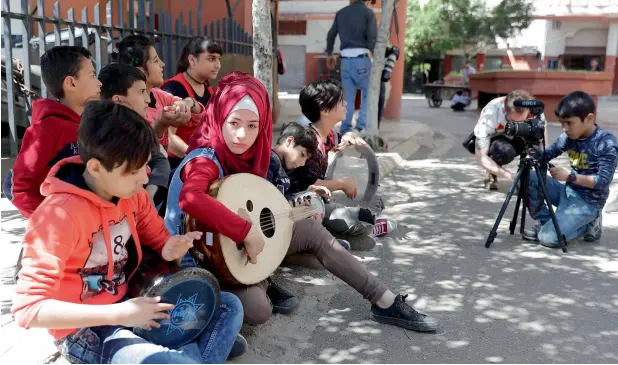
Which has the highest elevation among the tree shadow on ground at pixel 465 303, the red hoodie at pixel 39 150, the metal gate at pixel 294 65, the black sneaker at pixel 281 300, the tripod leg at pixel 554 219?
the metal gate at pixel 294 65

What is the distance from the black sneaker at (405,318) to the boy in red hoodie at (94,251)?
1110mm

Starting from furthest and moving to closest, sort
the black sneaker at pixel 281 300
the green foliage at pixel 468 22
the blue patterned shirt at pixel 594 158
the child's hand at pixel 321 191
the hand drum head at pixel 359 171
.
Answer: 1. the green foliage at pixel 468 22
2. the hand drum head at pixel 359 171
3. the blue patterned shirt at pixel 594 158
4. the child's hand at pixel 321 191
5. the black sneaker at pixel 281 300

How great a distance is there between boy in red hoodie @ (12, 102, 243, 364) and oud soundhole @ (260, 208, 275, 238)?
0.71m

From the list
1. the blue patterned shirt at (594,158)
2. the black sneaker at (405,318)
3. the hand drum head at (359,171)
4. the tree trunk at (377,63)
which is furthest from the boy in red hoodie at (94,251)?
the tree trunk at (377,63)

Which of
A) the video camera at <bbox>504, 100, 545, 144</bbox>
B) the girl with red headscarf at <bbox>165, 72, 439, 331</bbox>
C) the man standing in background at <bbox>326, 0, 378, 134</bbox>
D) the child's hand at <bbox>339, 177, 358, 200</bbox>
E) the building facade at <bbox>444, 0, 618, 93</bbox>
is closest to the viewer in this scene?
the girl with red headscarf at <bbox>165, 72, 439, 331</bbox>

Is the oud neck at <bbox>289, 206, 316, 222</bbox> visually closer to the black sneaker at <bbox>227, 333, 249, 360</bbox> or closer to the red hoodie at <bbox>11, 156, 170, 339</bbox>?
the black sneaker at <bbox>227, 333, 249, 360</bbox>

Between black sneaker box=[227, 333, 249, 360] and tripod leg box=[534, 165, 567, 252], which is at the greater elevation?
tripod leg box=[534, 165, 567, 252]

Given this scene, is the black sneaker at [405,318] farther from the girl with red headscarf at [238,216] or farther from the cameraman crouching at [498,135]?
the cameraman crouching at [498,135]

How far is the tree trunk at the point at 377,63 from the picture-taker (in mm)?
7777

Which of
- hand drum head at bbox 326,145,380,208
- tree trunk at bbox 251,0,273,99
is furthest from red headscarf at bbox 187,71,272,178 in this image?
tree trunk at bbox 251,0,273,99

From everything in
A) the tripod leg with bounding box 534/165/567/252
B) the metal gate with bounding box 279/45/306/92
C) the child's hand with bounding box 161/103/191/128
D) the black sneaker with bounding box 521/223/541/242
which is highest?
the metal gate with bounding box 279/45/306/92

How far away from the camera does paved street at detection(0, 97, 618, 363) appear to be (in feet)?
9.05

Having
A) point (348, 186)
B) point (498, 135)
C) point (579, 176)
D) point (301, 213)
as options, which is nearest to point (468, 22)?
point (498, 135)

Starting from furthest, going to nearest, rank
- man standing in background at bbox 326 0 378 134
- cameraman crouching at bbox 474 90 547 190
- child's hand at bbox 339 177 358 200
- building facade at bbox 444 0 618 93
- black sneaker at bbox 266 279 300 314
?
building facade at bbox 444 0 618 93, man standing in background at bbox 326 0 378 134, cameraman crouching at bbox 474 90 547 190, child's hand at bbox 339 177 358 200, black sneaker at bbox 266 279 300 314
